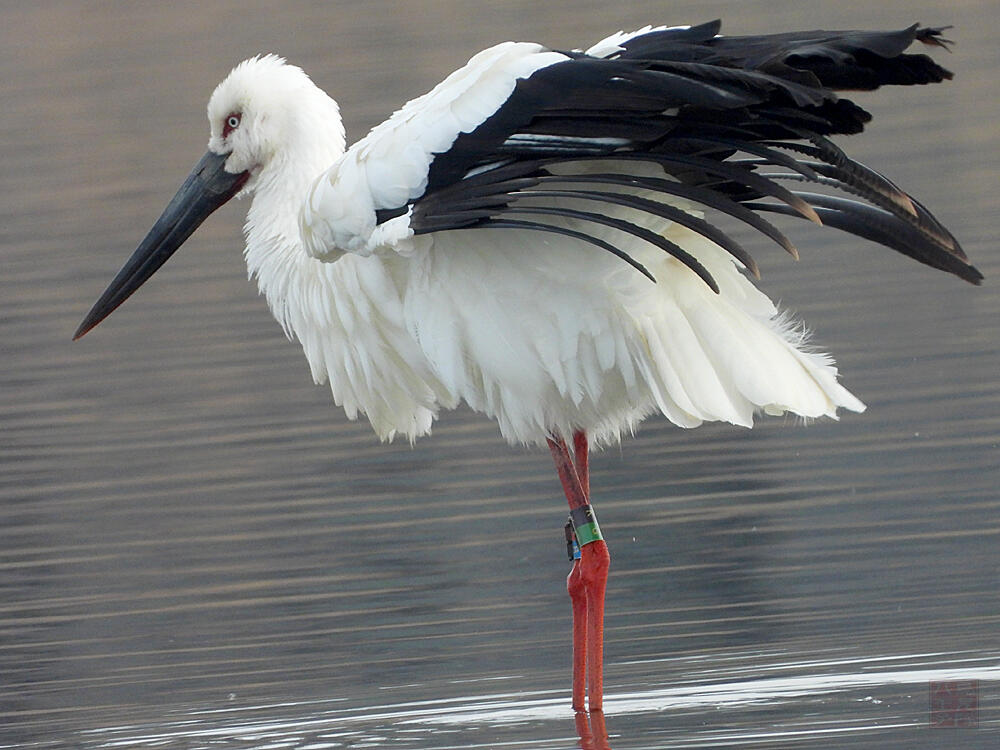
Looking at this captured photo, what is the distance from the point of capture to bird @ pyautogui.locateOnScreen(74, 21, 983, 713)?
5.43m

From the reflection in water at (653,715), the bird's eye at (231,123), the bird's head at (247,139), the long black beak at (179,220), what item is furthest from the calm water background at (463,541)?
the bird's eye at (231,123)

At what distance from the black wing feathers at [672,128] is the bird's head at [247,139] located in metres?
1.23

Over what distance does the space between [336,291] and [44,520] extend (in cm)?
296

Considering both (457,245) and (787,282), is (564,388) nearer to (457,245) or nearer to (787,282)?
(457,245)

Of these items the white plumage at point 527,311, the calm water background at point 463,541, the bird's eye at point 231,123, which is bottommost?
the calm water background at point 463,541

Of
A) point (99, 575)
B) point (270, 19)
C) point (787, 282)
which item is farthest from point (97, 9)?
point (99, 575)

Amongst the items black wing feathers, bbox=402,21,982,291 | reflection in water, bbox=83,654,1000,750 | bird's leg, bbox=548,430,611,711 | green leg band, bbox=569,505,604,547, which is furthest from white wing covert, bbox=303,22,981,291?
reflection in water, bbox=83,654,1000,750

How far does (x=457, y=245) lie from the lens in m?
6.06

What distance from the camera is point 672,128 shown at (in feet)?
→ 17.9

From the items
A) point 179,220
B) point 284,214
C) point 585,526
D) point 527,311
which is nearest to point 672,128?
point 527,311

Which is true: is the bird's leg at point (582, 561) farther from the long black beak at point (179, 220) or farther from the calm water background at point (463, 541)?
the long black beak at point (179, 220)

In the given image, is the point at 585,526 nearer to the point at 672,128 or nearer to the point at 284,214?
the point at 284,214

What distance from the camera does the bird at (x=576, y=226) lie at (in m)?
5.43

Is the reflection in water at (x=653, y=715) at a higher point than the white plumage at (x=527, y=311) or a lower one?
lower
